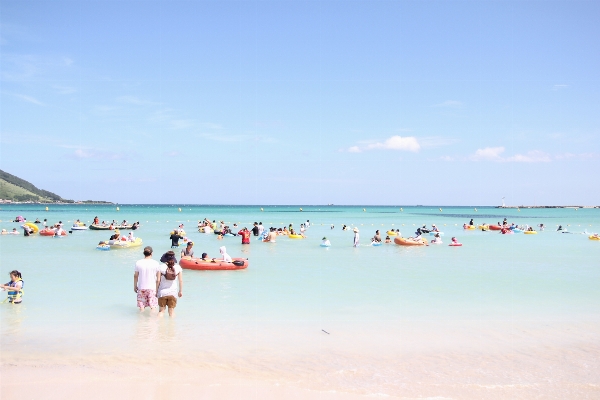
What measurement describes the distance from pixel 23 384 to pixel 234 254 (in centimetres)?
1809

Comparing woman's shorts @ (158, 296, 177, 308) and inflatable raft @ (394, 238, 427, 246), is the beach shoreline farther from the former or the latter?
inflatable raft @ (394, 238, 427, 246)

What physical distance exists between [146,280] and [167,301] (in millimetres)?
632

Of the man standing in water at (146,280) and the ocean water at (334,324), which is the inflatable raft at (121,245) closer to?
the ocean water at (334,324)

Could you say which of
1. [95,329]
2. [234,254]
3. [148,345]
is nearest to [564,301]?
[148,345]

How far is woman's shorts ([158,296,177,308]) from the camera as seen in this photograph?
10422mm

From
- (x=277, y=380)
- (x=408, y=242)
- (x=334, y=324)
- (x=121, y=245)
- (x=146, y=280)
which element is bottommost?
(x=277, y=380)

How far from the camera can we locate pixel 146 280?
10.5m

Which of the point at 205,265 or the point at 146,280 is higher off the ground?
the point at 146,280

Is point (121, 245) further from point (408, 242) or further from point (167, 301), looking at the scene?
point (167, 301)

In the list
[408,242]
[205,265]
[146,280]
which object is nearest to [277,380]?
→ [146,280]

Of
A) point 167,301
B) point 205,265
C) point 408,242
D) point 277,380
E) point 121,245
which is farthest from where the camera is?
point 408,242

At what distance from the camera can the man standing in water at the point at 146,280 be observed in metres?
10.3

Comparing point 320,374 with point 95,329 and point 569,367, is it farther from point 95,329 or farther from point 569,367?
point 95,329

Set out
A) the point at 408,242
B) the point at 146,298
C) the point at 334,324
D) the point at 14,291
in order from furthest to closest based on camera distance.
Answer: the point at 408,242 < the point at 14,291 < the point at 146,298 < the point at 334,324
